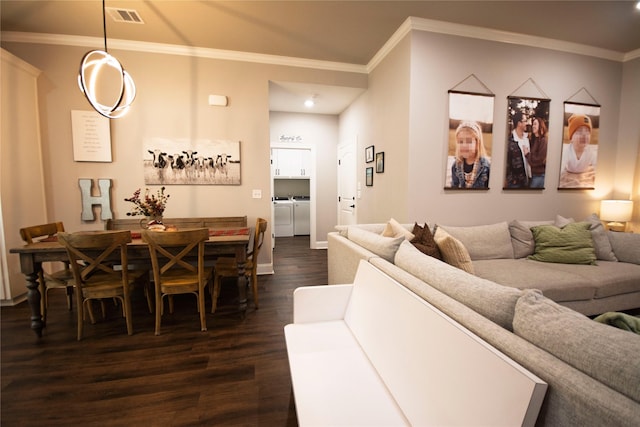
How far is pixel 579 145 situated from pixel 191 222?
5361 millimetres

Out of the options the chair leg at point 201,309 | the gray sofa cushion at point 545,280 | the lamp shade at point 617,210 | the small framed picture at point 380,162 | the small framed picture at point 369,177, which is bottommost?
the chair leg at point 201,309

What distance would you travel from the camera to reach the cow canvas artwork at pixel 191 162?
3613 mm

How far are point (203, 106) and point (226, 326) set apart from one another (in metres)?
2.86

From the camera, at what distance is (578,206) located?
382 cm

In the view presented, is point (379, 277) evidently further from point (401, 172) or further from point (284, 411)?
point (401, 172)

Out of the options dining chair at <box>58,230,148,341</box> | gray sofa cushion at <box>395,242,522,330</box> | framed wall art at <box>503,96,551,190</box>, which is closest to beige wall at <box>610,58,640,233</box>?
framed wall art at <box>503,96,551,190</box>

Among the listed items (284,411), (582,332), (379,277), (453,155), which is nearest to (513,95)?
(453,155)

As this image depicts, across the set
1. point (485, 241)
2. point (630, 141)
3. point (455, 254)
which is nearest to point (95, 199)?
point (455, 254)

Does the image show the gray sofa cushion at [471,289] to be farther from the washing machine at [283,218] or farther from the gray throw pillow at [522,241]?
the washing machine at [283,218]

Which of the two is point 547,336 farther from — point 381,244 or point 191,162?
point 191,162

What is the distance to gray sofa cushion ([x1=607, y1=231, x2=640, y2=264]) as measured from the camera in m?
2.74

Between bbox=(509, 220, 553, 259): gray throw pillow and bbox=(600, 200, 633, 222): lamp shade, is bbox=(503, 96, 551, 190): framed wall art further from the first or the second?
bbox=(600, 200, 633, 222): lamp shade

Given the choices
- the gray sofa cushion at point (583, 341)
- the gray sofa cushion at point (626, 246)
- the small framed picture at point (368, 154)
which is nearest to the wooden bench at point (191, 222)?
the small framed picture at point (368, 154)

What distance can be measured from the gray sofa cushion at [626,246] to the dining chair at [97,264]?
479 centimetres
